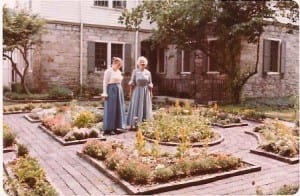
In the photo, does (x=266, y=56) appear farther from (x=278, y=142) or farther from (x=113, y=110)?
(x=278, y=142)

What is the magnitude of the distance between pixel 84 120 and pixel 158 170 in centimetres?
222

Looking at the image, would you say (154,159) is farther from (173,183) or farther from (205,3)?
Answer: (205,3)

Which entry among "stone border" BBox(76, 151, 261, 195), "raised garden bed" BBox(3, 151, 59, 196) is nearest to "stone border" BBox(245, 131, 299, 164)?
"stone border" BBox(76, 151, 261, 195)

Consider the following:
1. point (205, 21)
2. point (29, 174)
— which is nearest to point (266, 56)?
point (205, 21)

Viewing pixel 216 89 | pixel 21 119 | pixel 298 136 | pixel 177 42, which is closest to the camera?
pixel 298 136

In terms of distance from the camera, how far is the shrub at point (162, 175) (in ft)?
12.4

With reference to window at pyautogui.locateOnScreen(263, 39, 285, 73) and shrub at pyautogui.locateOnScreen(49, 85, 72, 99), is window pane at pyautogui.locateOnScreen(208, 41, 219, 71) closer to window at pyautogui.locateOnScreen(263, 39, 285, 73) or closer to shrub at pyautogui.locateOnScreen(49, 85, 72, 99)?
window at pyautogui.locateOnScreen(263, 39, 285, 73)

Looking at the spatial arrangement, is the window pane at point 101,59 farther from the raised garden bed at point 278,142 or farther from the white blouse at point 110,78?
the raised garden bed at point 278,142

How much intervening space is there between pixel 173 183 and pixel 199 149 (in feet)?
4.02

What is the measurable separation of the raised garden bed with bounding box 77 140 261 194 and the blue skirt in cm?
138

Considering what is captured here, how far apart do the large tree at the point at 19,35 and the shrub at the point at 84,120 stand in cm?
127

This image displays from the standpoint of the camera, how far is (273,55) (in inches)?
448

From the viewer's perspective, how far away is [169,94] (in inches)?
249

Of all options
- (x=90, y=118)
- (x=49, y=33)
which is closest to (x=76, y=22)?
(x=49, y=33)
